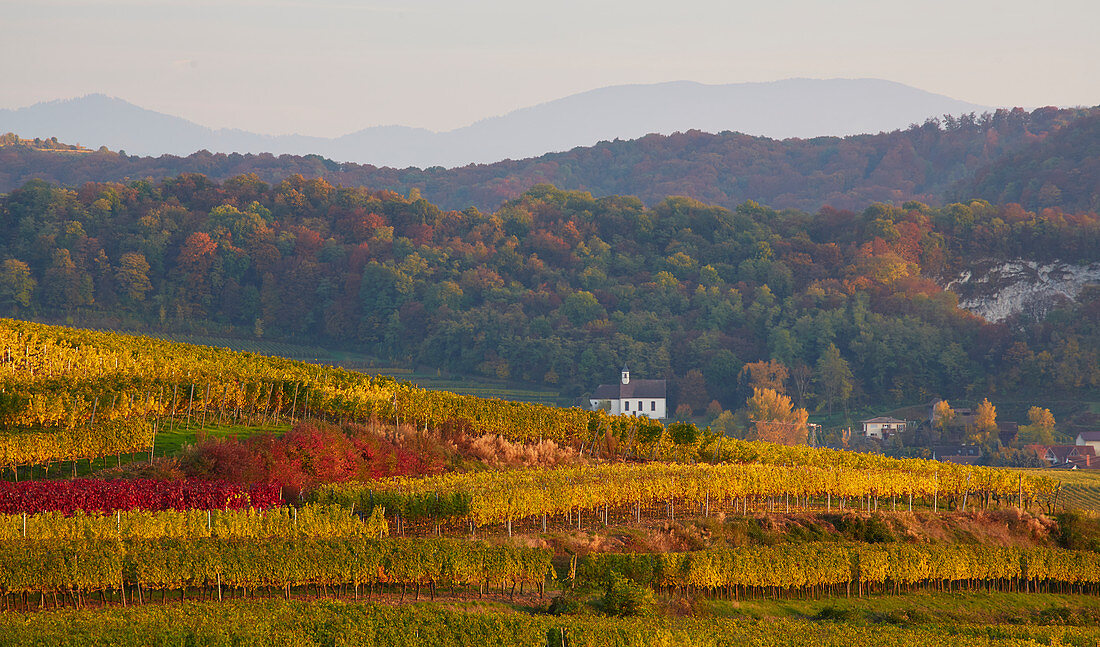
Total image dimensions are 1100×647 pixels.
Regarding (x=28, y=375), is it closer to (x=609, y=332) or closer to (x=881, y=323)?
(x=609, y=332)

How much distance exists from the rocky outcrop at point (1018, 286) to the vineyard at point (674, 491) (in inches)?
4453

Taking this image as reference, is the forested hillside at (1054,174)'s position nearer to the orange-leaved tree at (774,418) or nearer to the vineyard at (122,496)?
the orange-leaved tree at (774,418)

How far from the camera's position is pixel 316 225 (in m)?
143

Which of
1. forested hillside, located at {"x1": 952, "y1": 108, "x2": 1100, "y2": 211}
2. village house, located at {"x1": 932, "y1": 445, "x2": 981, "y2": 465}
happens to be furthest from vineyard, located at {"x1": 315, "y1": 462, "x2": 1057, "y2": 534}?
forested hillside, located at {"x1": 952, "y1": 108, "x2": 1100, "y2": 211}

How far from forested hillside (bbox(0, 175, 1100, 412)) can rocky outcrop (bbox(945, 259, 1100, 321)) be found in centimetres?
195

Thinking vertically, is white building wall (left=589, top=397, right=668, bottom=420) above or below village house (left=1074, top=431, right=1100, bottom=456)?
above

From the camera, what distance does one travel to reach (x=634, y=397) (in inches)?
4601

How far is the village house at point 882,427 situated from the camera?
107 m

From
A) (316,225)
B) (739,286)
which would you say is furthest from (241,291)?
(739,286)

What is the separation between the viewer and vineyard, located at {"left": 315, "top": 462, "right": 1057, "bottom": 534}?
2894 cm

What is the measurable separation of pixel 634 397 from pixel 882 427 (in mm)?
25107

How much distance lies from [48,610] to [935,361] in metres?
116

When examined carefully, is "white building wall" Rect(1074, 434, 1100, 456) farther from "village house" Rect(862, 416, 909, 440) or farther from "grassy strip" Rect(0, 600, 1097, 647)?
"grassy strip" Rect(0, 600, 1097, 647)

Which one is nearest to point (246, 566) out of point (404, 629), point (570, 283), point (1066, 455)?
point (404, 629)
